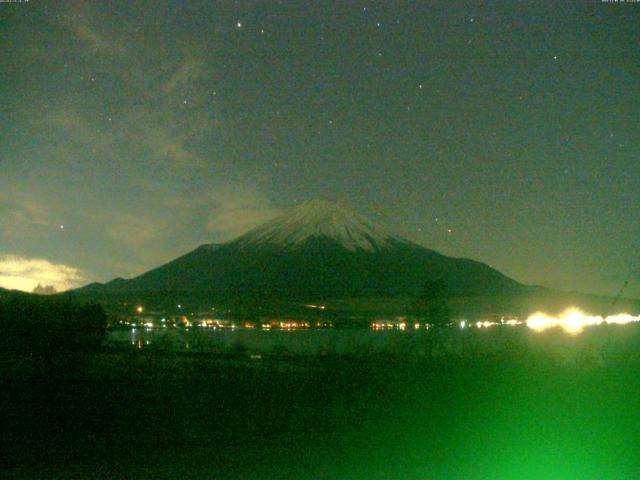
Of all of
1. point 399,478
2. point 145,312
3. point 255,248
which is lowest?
point 399,478

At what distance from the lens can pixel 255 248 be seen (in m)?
102

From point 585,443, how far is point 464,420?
200 cm

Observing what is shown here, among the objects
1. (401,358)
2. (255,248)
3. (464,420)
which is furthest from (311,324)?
(255,248)

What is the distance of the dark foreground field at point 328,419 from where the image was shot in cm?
845

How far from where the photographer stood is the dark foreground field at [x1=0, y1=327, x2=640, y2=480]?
8.45 m

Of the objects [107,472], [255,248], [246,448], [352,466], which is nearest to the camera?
[107,472]

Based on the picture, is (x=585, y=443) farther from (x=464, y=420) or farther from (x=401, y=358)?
(x=401, y=358)

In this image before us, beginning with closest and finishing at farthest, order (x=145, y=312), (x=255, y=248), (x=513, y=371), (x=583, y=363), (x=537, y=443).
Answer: (x=537, y=443), (x=513, y=371), (x=583, y=363), (x=145, y=312), (x=255, y=248)

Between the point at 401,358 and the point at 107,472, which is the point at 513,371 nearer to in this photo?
the point at 401,358

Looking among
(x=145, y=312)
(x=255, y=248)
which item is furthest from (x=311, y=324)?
(x=255, y=248)

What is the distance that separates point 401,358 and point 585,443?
6895mm

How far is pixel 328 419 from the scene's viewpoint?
1114cm

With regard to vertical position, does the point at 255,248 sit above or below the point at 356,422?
A: above

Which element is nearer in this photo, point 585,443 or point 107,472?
point 107,472
